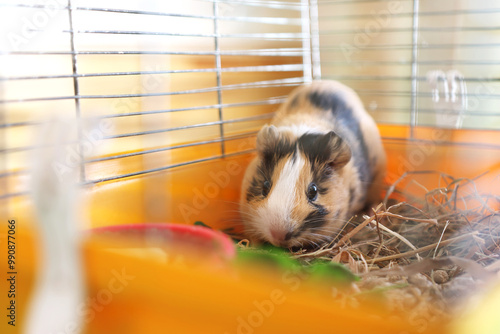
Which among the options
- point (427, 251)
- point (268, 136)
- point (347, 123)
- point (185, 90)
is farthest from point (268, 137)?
point (185, 90)

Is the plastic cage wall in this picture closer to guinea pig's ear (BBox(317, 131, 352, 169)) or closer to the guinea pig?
the guinea pig

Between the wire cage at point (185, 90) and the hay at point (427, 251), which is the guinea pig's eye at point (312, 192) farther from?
the wire cage at point (185, 90)

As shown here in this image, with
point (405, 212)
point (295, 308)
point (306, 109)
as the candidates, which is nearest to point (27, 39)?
point (306, 109)

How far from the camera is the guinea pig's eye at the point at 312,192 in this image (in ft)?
5.20

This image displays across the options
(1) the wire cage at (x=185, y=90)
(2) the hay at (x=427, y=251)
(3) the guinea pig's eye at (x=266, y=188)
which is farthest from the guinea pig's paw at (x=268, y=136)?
(2) the hay at (x=427, y=251)

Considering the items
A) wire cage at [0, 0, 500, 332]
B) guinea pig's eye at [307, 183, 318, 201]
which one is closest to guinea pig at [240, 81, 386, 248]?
guinea pig's eye at [307, 183, 318, 201]

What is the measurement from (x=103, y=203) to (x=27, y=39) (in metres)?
0.59

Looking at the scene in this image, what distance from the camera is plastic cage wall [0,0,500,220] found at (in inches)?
55.9

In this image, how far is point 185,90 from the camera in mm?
2502

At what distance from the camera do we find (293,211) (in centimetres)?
148

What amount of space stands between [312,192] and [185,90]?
1.18 m

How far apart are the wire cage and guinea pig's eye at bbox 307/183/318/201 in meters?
0.42

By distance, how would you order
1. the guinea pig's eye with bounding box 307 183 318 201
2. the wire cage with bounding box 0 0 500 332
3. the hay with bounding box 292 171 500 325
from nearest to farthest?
the hay with bounding box 292 171 500 325
the wire cage with bounding box 0 0 500 332
the guinea pig's eye with bounding box 307 183 318 201

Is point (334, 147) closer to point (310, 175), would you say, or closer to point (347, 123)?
point (310, 175)
